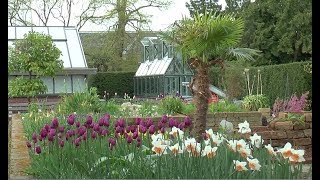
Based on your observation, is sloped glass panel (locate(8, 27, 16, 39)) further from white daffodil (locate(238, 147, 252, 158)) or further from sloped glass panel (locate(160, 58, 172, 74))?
white daffodil (locate(238, 147, 252, 158))

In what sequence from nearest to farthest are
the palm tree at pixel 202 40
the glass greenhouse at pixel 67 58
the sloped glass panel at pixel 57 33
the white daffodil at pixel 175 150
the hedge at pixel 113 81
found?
the white daffodil at pixel 175 150 < the palm tree at pixel 202 40 < the glass greenhouse at pixel 67 58 < the sloped glass panel at pixel 57 33 < the hedge at pixel 113 81

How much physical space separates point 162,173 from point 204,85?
2.90 meters

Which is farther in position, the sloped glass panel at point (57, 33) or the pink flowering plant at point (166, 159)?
the sloped glass panel at point (57, 33)

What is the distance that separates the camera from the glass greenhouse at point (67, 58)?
731 inches

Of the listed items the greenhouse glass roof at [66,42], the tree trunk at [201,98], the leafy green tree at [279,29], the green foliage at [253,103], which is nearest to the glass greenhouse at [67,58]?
the greenhouse glass roof at [66,42]

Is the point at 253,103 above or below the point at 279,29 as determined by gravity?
below

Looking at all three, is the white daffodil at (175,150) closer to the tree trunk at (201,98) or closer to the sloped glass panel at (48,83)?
the tree trunk at (201,98)

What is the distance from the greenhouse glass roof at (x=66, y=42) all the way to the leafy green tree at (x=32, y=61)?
1.74 meters

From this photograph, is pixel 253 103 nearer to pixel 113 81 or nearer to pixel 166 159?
pixel 166 159

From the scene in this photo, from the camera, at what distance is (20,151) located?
5254 millimetres

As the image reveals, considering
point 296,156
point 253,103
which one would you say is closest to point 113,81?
point 253,103

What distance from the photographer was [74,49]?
62.8ft

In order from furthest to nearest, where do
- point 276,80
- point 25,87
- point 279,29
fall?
point 279,29, point 276,80, point 25,87

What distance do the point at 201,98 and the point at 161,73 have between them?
508 inches
